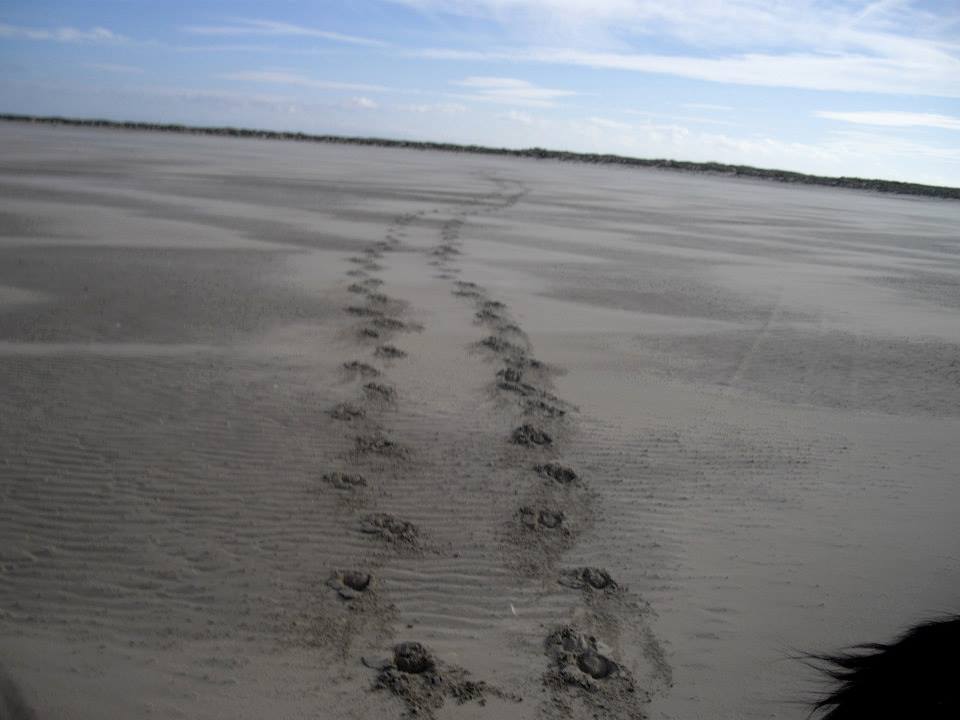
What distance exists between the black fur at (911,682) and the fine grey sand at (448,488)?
0.99m

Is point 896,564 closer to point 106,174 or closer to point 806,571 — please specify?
point 806,571

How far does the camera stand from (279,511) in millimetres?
4289

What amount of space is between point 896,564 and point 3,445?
484 centimetres

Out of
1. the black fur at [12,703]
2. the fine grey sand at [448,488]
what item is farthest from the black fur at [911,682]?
the black fur at [12,703]

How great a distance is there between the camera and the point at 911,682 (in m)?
2.05

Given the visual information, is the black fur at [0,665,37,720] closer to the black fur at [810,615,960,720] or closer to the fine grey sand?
the fine grey sand

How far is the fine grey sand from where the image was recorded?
3.17 m

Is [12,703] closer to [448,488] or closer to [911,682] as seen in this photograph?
[448,488]

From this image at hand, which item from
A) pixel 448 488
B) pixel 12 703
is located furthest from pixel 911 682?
pixel 448 488

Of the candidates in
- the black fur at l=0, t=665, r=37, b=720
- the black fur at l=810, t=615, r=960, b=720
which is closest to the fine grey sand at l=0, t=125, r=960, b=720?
the black fur at l=0, t=665, r=37, b=720

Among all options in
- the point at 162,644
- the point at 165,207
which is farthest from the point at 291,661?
the point at 165,207

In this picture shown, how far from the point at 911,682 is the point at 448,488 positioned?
291cm

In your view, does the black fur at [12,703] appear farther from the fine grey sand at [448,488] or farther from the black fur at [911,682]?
the black fur at [911,682]

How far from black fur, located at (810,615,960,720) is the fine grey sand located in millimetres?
987
